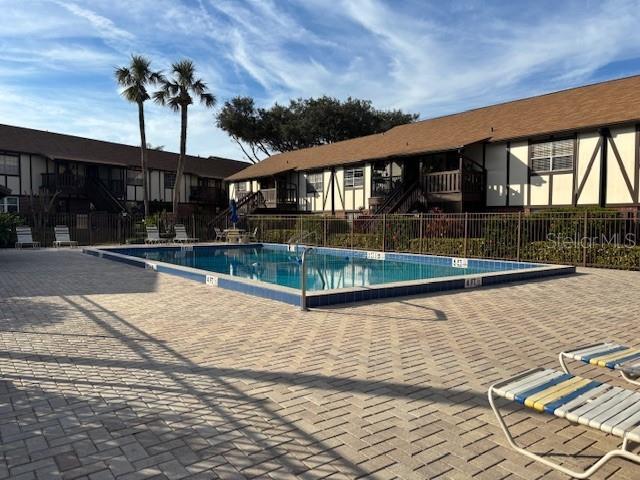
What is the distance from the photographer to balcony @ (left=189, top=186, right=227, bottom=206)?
1569 inches

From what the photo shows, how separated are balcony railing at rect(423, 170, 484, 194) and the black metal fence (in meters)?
1.89

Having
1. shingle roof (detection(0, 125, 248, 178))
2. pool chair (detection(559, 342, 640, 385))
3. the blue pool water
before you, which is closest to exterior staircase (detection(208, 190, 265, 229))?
the blue pool water

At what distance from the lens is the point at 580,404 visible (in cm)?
267

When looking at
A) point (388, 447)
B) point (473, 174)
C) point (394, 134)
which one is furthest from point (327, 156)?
point (388, 447)

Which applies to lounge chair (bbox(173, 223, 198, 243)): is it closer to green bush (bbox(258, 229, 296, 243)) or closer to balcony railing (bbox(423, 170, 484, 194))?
green bush (bbox(258, 229, 296, 243))

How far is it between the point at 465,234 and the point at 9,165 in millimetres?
28805

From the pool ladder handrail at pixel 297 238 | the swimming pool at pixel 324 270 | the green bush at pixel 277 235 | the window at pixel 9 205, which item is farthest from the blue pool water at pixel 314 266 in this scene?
the window at pixel 9 205

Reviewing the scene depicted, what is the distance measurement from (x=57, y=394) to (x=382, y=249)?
16.3m

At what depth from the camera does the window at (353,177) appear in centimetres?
2664

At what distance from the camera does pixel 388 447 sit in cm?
298

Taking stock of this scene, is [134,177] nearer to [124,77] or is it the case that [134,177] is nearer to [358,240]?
[124,77]

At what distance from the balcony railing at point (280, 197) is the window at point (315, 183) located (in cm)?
167

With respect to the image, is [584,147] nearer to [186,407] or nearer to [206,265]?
[206,265]

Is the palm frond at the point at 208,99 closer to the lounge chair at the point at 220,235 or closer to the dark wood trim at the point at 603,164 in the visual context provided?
the lounge chair at the point at 220,235
